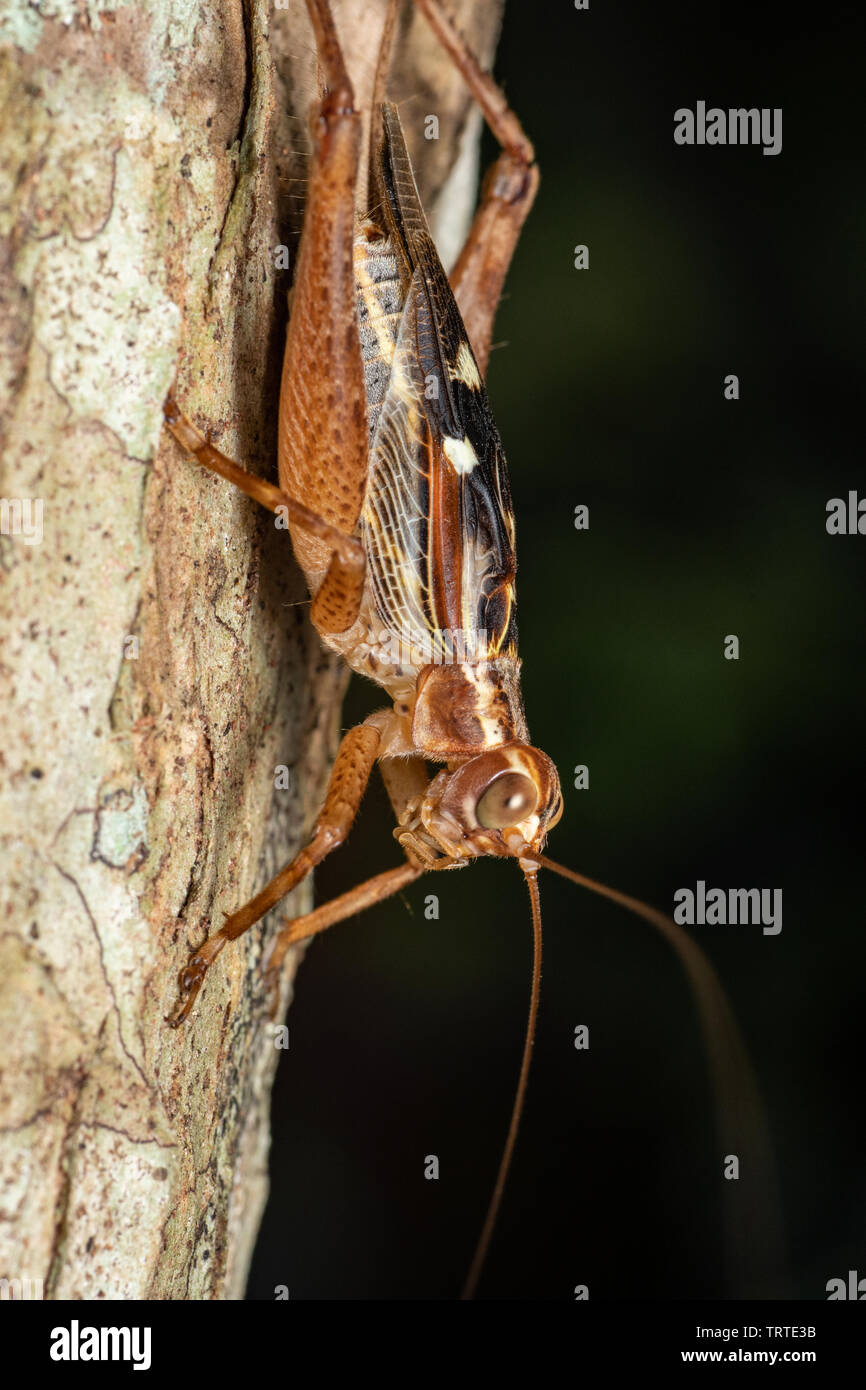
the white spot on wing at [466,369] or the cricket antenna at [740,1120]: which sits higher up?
the white spot on wing at [466,369]

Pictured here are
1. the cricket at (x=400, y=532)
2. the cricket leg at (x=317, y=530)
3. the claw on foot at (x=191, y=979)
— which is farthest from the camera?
the cricket at (x=400, y=532)

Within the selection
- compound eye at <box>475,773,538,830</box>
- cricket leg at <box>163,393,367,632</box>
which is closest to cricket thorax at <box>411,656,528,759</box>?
compound eye at <box>475,773,538,830</box>

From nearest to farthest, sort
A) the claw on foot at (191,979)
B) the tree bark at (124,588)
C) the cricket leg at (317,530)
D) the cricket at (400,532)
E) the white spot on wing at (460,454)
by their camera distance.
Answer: the tree bark at (124,588)
the cricket leg at (317,530)
the claw on foot at (191,979)
the cricket at (400,532)
the white spot on wing at (460,454)

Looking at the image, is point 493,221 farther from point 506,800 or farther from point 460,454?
point 506,800

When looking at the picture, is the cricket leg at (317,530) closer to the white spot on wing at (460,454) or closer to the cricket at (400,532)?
the cricket at (400,532)

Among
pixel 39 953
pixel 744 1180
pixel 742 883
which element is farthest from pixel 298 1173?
pixel 39 953

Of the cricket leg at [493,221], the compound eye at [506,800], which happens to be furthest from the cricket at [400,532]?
the cricket leg at [493,221]

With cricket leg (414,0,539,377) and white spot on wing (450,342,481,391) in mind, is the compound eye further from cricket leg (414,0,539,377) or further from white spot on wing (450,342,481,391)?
cricket leg (414,0,539,377)

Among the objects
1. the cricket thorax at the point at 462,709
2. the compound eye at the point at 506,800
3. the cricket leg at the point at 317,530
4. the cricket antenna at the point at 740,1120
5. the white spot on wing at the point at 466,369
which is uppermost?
the white spot on wing at the point at 466,369
